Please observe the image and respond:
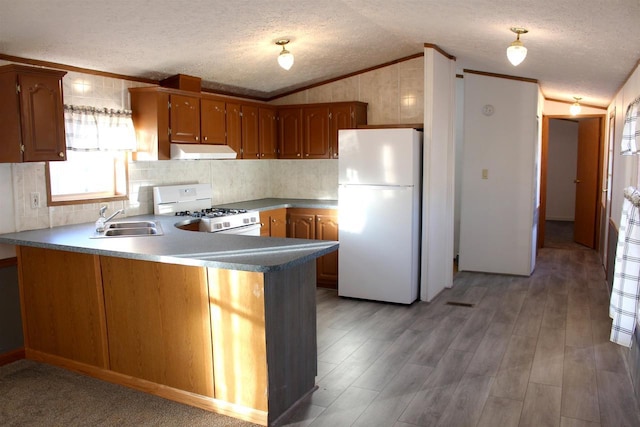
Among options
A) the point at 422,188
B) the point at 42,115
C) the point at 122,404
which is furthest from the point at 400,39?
the point at 122,404

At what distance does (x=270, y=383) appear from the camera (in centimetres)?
292

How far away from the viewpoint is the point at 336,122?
236 inches

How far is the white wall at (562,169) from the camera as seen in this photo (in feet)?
37.0

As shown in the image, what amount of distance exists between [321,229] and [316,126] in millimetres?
1211

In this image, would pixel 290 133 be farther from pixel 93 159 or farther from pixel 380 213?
pixel 93 159

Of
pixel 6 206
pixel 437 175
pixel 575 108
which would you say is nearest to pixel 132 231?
pixel 6 206

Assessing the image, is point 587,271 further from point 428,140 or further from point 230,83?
→ point 230,83

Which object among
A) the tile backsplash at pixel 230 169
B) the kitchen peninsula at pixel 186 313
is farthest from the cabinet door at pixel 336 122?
the kitchen peninsula at pixel 186 313

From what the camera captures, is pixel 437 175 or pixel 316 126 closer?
pixel 437 175

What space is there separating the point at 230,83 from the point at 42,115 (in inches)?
92.1

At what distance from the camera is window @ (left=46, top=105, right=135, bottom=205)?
14.0 feet

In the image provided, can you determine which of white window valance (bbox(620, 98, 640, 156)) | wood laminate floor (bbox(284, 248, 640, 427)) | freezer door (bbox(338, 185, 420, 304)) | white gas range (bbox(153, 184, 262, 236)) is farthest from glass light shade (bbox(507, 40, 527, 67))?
white gas range (bbox(153, 184, 262, 236))

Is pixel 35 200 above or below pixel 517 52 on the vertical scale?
below

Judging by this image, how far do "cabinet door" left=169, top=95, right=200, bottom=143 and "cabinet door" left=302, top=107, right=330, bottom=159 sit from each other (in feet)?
4.76
